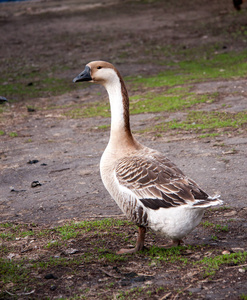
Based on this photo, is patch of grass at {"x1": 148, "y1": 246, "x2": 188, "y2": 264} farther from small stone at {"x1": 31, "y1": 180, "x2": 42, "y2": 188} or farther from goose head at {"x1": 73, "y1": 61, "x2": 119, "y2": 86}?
small stone at {"x1": 31, "y1": 180, "x2": 42, "y2": 188}

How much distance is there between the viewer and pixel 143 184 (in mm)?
4293

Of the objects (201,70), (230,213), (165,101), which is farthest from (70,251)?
(201,70)

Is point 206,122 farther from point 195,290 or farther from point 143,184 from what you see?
point 195,290

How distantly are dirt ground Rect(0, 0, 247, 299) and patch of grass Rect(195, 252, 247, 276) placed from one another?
158mm

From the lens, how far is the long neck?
480 cm

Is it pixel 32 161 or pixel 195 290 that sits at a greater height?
pixel 195 290

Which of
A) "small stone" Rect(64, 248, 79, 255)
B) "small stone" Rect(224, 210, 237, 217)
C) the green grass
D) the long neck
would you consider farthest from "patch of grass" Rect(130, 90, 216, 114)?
"small stone" Rect(64, 248, 79, 255)

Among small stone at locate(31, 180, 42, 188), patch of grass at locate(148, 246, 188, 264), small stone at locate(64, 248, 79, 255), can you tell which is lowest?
small stone at locate(31, 180, 42, 188)

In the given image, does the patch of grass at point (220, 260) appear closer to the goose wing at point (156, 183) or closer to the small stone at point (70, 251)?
the goose wing at point (156, 183)

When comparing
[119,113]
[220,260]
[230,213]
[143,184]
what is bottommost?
[230,213]

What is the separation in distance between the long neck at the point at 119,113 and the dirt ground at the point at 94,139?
3.69 feet

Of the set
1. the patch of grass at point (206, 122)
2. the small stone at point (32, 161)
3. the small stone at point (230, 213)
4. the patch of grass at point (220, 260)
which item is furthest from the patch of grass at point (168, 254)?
the patch of grass at point (206, 122)

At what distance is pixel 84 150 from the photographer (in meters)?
7.85

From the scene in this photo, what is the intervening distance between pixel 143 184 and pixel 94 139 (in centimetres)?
418
